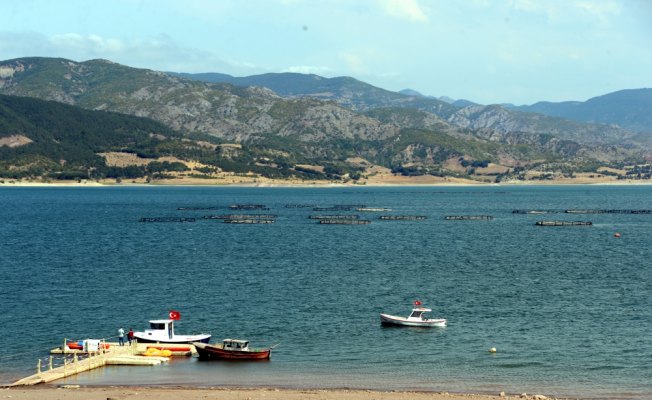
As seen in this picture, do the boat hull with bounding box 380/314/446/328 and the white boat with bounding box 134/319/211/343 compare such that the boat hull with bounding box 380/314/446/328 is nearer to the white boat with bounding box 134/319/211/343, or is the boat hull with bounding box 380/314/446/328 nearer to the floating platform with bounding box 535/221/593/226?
the white boat with bounding box 134/319/211/343

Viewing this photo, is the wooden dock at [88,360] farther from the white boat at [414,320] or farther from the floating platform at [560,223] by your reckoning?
the floating platform at [560,223]

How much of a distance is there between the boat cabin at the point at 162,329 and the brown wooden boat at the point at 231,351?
3445mm

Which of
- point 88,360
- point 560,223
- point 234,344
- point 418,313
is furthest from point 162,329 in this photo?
point 560,223

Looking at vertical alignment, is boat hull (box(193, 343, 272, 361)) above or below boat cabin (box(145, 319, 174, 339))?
below

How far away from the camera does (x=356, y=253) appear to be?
430ft

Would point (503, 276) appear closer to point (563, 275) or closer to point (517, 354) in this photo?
point (563, 275)

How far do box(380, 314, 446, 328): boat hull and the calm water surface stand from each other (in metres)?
0.81

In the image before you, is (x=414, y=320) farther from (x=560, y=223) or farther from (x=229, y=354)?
(x=560, y=223)

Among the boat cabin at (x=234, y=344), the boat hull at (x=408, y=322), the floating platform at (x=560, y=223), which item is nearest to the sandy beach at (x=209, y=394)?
the boat cabin at (x=234, y=344)

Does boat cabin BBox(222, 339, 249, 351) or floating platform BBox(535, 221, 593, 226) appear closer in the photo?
boat cabin BBox(222, 339, 249, 351)

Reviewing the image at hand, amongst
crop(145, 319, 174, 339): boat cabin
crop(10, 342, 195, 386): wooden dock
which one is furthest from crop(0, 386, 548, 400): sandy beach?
crop(145, 319, 174, 339): boat cabin

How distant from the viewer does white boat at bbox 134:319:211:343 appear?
63.0 metres

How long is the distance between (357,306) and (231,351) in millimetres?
23188

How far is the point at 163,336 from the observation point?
207ft
